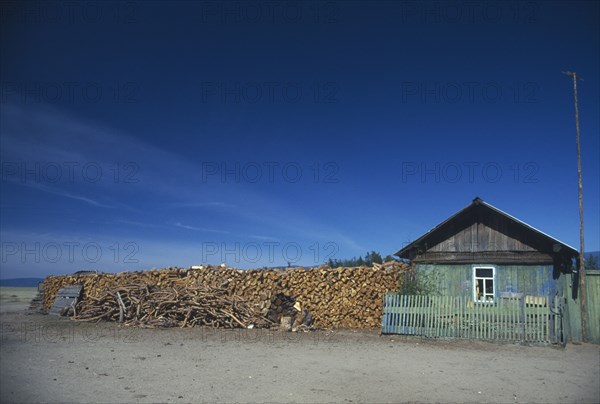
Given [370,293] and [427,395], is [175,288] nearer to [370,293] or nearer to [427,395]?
[370,293]

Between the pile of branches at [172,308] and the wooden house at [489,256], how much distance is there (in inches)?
271

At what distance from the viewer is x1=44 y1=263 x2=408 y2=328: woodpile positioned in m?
15.9

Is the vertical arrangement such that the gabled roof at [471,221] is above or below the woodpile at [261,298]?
above

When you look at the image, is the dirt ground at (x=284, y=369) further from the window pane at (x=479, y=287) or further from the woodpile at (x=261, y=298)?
the window pane at (x=479, y=287)

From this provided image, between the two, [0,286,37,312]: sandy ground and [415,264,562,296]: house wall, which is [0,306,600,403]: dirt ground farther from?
[0,286,37,312]: sandy ground

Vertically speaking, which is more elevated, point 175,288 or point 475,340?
point 175,288

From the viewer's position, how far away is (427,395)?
6.82 metres

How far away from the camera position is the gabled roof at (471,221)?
1450 cm

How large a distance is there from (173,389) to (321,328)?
9.46m

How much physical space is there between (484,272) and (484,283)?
0.41m

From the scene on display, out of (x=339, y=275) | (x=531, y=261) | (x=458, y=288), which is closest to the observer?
(x=531, y=261)

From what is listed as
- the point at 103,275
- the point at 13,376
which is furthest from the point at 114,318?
the point at 13,376

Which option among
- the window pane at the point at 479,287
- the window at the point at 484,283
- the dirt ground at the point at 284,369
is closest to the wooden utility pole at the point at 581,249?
the dirt ground at the point at 284,369

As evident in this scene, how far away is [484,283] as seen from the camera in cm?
1561
